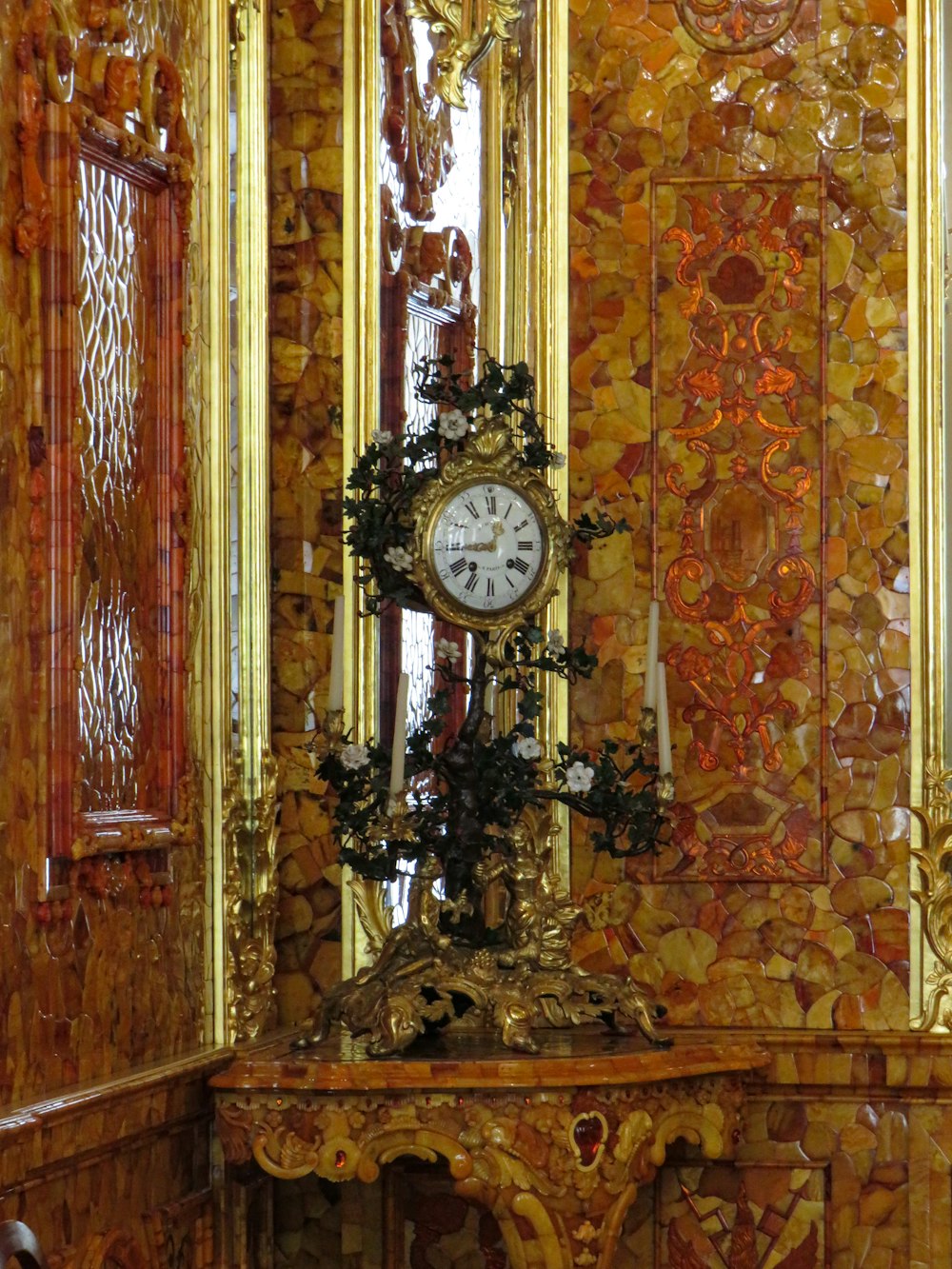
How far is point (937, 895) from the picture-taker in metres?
3.87

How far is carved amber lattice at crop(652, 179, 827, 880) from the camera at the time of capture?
394 centimetres

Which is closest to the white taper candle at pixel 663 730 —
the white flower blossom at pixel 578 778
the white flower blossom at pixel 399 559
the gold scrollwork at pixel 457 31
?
the white flower blossom at pixel 578 778

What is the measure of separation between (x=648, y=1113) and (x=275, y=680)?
100cm

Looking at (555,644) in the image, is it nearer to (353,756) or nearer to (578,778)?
(578,778)

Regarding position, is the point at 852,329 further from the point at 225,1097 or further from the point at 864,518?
the point at 225,1097

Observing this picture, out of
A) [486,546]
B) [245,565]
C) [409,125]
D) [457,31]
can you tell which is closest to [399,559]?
[486,546]

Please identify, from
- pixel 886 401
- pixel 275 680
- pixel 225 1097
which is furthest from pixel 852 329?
pixel 225 1097

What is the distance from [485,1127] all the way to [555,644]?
2.66 feet

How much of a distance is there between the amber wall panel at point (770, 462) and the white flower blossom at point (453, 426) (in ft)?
1.77

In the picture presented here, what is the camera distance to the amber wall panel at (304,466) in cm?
379

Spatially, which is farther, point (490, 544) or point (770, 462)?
point (770, 462)

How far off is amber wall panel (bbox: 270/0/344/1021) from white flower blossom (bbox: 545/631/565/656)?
429 mm

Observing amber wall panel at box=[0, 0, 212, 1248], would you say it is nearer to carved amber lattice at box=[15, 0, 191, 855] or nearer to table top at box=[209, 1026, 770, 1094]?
carved amber lattice at box=[15, 0, 191, 855]

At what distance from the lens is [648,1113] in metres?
3.38
